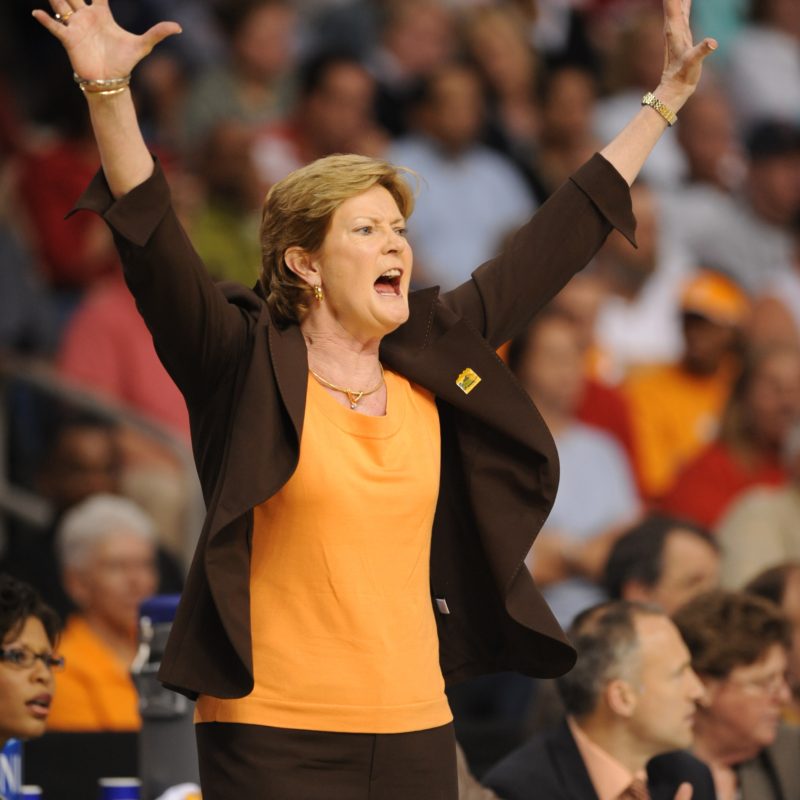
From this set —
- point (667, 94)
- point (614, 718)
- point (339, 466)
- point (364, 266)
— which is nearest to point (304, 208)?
point (364, 266)

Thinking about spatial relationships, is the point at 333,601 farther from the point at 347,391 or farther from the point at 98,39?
the point at 98,39

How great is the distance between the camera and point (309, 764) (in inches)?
101

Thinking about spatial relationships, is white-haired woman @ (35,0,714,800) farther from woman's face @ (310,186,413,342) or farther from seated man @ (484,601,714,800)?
seated man @ (484,601,714,800)

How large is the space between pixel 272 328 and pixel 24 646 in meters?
0.96

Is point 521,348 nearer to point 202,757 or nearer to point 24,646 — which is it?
point 24,646

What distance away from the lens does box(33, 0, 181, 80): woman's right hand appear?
7.97 ft

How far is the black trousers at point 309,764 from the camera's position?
101 inches

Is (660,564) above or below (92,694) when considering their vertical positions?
above

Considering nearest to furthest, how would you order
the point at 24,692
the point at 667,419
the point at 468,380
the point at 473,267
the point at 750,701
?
the point at 468,380 < the point at 24,692 < the point at 750,701 < the point at 667,419 < the point at 473,267

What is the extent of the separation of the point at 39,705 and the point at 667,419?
4.37m

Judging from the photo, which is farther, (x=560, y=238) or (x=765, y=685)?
(x=765, y=685)

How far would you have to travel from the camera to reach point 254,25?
804 cm

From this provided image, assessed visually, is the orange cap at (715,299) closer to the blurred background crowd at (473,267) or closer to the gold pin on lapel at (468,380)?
the blurred background crowd at (473,267)

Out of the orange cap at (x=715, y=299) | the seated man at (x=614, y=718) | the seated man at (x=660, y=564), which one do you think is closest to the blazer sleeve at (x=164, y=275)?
the seated man at (x=614, y=718)
